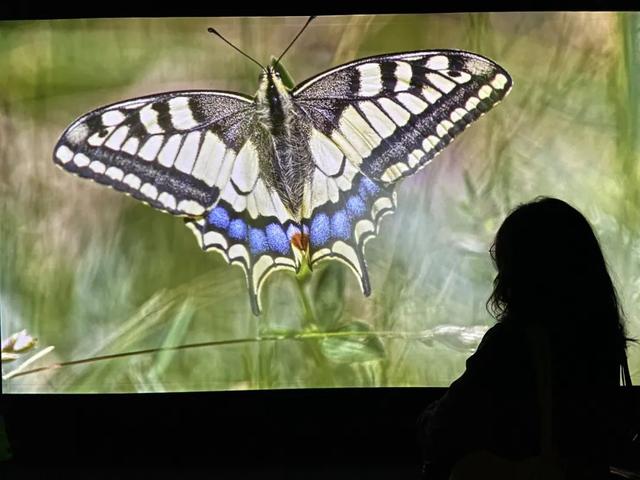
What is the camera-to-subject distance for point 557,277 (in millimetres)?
1279

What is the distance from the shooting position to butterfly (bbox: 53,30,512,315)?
10.4 ft

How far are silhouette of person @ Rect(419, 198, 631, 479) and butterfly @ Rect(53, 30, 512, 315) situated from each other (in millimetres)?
1930

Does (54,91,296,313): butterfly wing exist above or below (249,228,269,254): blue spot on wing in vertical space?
above

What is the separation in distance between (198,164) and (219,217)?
0.74 feet

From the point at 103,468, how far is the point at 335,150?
1.61 m

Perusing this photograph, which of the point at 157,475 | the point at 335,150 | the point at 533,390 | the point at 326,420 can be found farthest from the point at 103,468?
the point at 533,390

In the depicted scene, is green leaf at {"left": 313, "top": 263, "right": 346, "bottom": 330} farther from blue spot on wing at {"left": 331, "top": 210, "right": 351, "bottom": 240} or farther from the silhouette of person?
the silhouette of person

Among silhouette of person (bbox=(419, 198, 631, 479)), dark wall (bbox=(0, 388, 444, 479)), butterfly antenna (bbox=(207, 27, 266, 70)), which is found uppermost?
butterfly antenna (bbox=(207, 27, 266, 70))

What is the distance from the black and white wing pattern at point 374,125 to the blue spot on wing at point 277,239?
0.34 ft

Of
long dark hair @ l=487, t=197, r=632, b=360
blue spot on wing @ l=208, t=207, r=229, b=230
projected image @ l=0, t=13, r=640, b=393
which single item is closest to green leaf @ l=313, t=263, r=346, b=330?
projected image @ l=0, t=13, r=640, b=393

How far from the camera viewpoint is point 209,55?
3199 mm

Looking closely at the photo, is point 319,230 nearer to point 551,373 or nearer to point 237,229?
point 237,229

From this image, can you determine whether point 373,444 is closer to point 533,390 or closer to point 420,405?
point 420,405

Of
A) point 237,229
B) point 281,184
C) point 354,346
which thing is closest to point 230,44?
point 281,184
